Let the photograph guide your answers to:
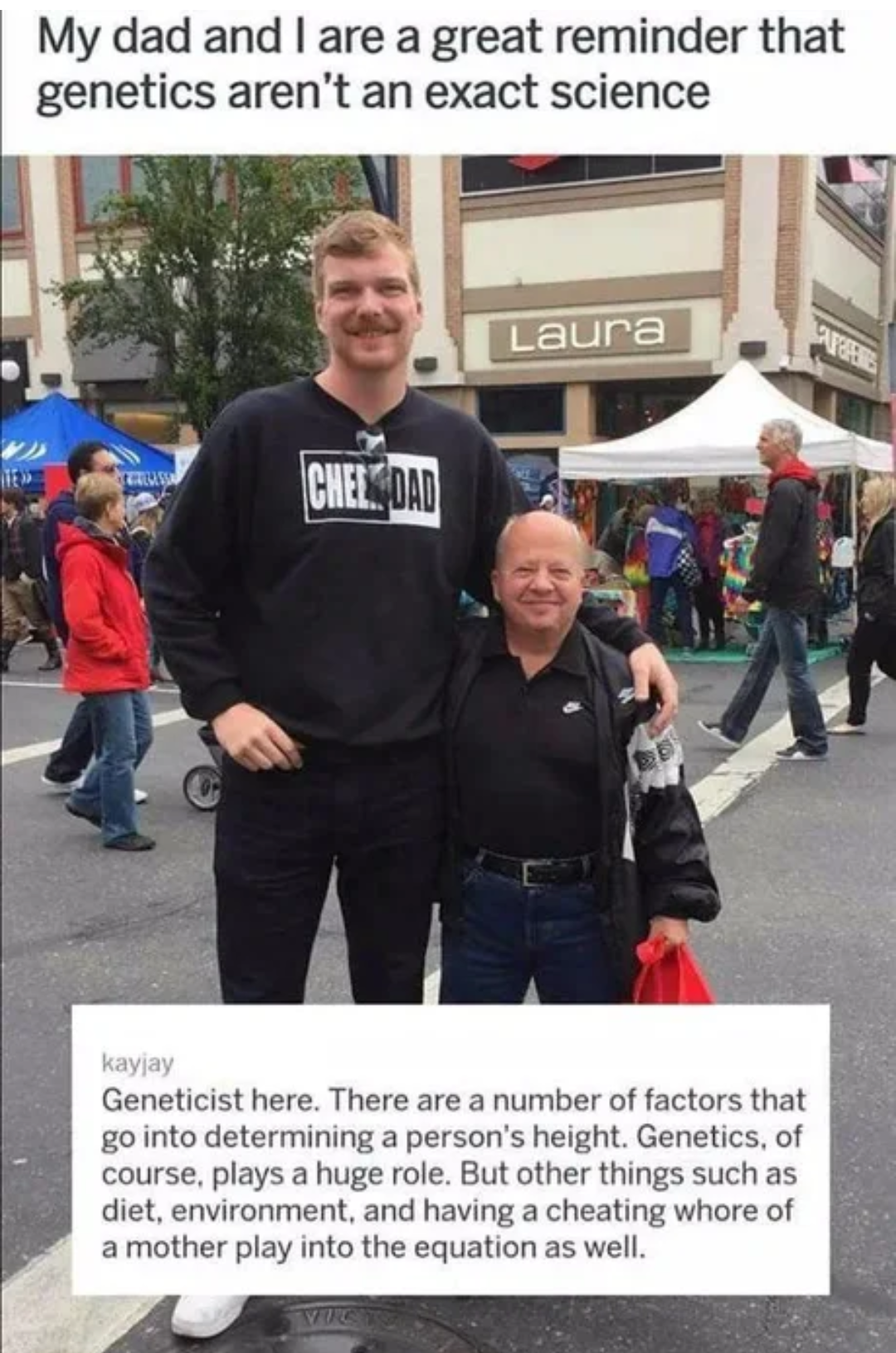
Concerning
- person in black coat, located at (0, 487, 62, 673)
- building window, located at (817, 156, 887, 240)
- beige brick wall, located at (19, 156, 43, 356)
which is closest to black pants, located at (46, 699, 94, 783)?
person in black coat, located at (0, 487, 62, 673)

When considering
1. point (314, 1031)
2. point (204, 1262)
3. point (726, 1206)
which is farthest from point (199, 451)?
point (726, 1206)

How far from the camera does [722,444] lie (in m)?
1.51

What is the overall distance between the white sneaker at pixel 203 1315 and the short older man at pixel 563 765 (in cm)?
69

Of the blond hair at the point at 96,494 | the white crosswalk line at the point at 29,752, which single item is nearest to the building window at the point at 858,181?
the blond hair at the point at 96,494

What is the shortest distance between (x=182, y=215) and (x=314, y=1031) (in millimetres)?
1015

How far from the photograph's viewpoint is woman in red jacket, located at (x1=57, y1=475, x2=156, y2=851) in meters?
1.65

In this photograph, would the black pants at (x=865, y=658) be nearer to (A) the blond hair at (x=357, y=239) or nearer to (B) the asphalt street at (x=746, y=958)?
(B) the asphalt street at (x=746, y=958)

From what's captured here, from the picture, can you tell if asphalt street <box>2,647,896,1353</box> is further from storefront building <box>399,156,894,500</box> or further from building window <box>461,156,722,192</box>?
building window <box>461,156,722,192</box>

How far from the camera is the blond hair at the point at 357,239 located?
1418 mm

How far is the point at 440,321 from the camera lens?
1.56 m

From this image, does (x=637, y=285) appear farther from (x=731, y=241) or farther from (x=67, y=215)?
(x=67, y=215)
